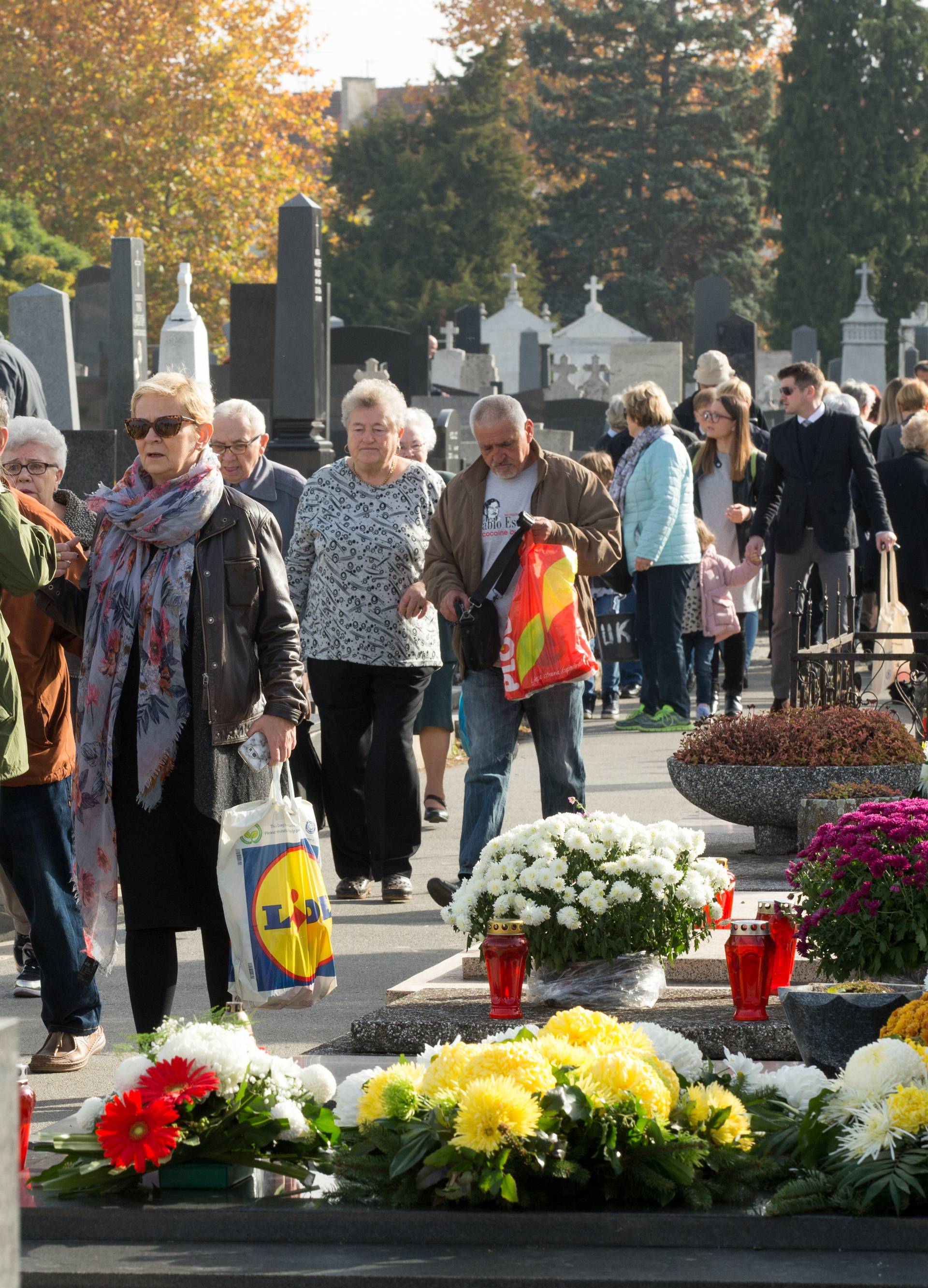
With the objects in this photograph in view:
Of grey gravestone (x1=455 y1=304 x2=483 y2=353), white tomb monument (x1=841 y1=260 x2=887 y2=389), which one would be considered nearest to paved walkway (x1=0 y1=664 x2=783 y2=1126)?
grey gravestone (x1=455 y1=304 x2=483 y2=353)

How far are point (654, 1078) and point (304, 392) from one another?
33.7 ft

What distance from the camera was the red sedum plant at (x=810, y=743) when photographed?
809cm

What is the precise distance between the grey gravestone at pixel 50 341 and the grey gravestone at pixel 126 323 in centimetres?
165

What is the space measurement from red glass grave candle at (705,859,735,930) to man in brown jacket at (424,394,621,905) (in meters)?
1.11

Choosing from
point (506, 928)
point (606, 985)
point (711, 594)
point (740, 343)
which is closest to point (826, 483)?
point (711, 594)

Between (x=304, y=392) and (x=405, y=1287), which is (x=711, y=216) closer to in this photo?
(x=304, y=392)

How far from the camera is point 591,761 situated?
1145 centimetres

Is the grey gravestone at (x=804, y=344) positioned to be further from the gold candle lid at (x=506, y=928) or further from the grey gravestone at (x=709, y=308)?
the gold candle lid at (x=506, y=928)

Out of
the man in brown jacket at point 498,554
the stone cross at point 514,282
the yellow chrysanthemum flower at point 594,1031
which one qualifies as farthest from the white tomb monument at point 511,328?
the yellow chrysanthemum flower at point 594,1031

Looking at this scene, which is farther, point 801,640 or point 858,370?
point 858,370

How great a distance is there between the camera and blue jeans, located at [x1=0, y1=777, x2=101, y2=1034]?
5648 millimetres

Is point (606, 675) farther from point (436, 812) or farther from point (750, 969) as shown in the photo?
point (750, 969)

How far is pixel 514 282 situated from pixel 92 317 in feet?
95.8

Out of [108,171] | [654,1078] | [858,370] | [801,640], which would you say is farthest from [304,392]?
[108,171]
